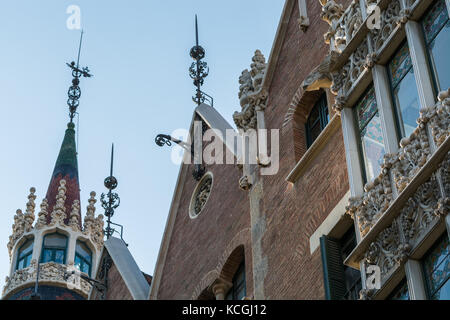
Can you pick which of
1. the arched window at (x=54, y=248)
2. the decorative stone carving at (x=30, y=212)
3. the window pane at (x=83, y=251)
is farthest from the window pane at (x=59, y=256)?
the decorative stone carving at (x=30, y=212)

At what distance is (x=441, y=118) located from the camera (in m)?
14.0

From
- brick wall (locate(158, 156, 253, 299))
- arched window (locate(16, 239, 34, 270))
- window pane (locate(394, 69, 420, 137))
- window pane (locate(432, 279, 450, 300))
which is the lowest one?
window pane (locate(432, 279, 450, 300))

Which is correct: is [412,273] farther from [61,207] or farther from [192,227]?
[61,207]

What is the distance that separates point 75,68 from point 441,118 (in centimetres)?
4249

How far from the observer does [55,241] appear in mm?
44281

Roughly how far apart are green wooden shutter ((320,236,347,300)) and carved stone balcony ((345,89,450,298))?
1663 mm

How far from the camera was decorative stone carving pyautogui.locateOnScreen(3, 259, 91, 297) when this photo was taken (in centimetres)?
4078

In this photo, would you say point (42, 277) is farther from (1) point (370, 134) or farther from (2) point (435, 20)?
(2) point (435, 20)

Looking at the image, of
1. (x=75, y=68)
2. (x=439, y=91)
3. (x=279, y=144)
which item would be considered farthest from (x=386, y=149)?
(x=75, y=68)

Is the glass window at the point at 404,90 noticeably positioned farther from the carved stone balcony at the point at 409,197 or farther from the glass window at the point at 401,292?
the glass window at the point at 401,292

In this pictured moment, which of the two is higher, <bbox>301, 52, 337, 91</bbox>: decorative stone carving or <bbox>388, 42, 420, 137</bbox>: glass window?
<bbox>301, 52, 337, 91</bbox>: decorative stone carving

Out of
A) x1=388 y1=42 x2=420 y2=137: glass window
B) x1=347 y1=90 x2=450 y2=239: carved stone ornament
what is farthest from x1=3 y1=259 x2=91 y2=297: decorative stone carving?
x1=347 y1=90 x2=450 y2=239: carved stone ornament

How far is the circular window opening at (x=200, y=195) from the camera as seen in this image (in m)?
24.3

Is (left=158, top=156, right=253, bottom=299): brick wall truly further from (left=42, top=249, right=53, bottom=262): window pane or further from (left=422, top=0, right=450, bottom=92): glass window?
(left=42, top=249, right=53, bottom=262): window pane
